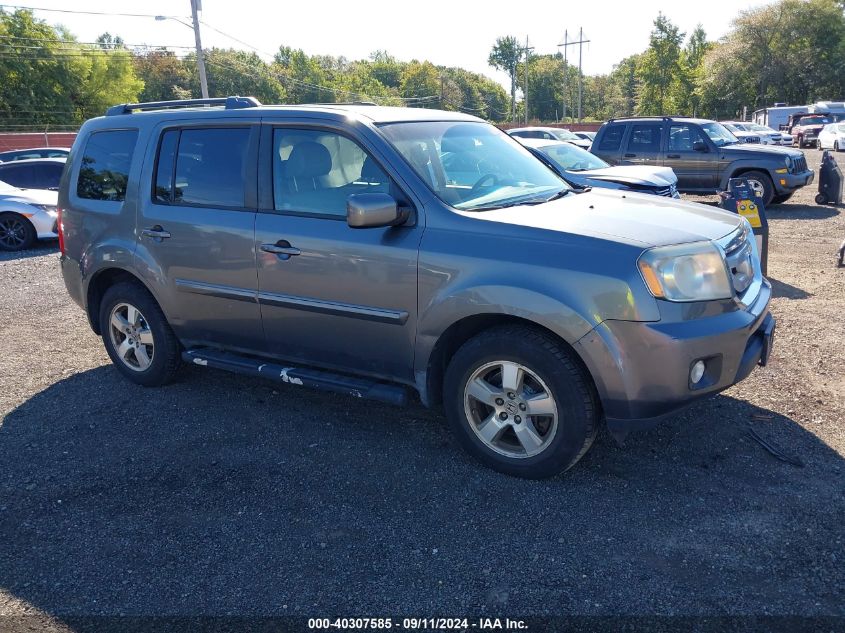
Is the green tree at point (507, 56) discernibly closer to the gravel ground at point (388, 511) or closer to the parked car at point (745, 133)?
the parked car at point (745, 133)

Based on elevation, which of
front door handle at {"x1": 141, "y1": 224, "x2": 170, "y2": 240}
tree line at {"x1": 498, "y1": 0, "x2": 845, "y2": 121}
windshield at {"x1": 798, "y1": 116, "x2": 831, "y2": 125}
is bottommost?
front door handle at {"x1": 141, "y1": 224, "x2": 170, "y2": 240}

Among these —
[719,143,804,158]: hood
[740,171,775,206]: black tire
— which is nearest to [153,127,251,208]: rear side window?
[719,143,804,158]: hood

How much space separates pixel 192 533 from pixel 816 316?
221 inches

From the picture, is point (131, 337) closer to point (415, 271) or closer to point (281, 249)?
point (281, 249)

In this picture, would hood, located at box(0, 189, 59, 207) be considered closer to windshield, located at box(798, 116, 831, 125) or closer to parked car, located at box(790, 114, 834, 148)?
parked car, located at box(790, 114, 834, 148)

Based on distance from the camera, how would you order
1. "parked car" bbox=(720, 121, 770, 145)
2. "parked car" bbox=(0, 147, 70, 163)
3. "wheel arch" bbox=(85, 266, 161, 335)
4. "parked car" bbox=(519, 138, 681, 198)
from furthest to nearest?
"parked car" bbox=(720, 121, 770, 145) < "parked car" bbox=(0, 147, 70, 163) < "parked car" bbox=(519, 138, 681, 198) < "wheel arch" bbox=(85, 266, 161, 335)

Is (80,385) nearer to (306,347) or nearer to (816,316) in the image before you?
(306,347)

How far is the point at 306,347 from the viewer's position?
448cm

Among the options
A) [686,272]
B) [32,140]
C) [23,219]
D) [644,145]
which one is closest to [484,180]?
[686,272]

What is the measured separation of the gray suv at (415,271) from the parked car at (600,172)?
4.63 m

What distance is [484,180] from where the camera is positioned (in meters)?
4.39

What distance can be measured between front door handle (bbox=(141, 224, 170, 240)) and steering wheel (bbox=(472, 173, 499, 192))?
2151 millimetres

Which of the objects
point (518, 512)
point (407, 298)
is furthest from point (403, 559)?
point (407, 298)

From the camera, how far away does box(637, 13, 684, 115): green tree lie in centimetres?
7425
